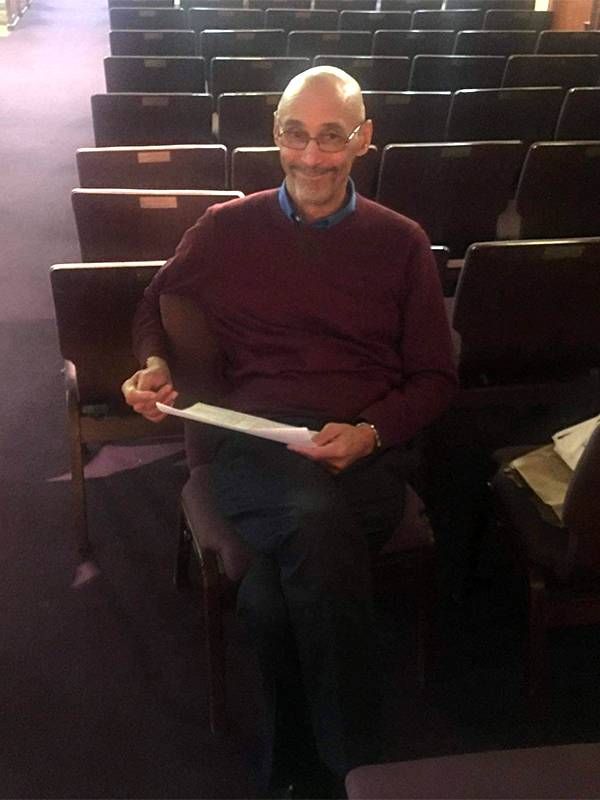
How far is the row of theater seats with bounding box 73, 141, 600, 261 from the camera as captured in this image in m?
2.60

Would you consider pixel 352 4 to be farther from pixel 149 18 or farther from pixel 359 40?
pixel 149 18

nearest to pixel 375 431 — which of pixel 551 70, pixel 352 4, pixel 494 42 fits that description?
pixel 551 70

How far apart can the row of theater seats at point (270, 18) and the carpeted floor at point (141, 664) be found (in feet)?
13.5

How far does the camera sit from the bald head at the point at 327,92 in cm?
176

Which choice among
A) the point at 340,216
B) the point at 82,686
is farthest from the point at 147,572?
the point at 340,216

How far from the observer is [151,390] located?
1768 mm

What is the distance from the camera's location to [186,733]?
1827mm

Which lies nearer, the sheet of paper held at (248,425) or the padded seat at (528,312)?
the sheet of paper held at (248,425)

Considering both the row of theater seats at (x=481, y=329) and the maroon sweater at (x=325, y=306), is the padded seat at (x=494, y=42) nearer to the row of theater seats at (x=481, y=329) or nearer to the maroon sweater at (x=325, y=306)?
the row of theater seats at (x=481, y=329)

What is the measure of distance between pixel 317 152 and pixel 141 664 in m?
1.25

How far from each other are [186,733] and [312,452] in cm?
72

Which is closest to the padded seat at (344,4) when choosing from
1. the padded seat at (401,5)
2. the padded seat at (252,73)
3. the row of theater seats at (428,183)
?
the padded seat at (401,5)

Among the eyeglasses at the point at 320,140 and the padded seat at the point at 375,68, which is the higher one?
the eyeglasses at the point at 320,140

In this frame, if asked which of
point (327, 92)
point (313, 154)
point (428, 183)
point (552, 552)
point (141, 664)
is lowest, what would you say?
point (141, 664)
